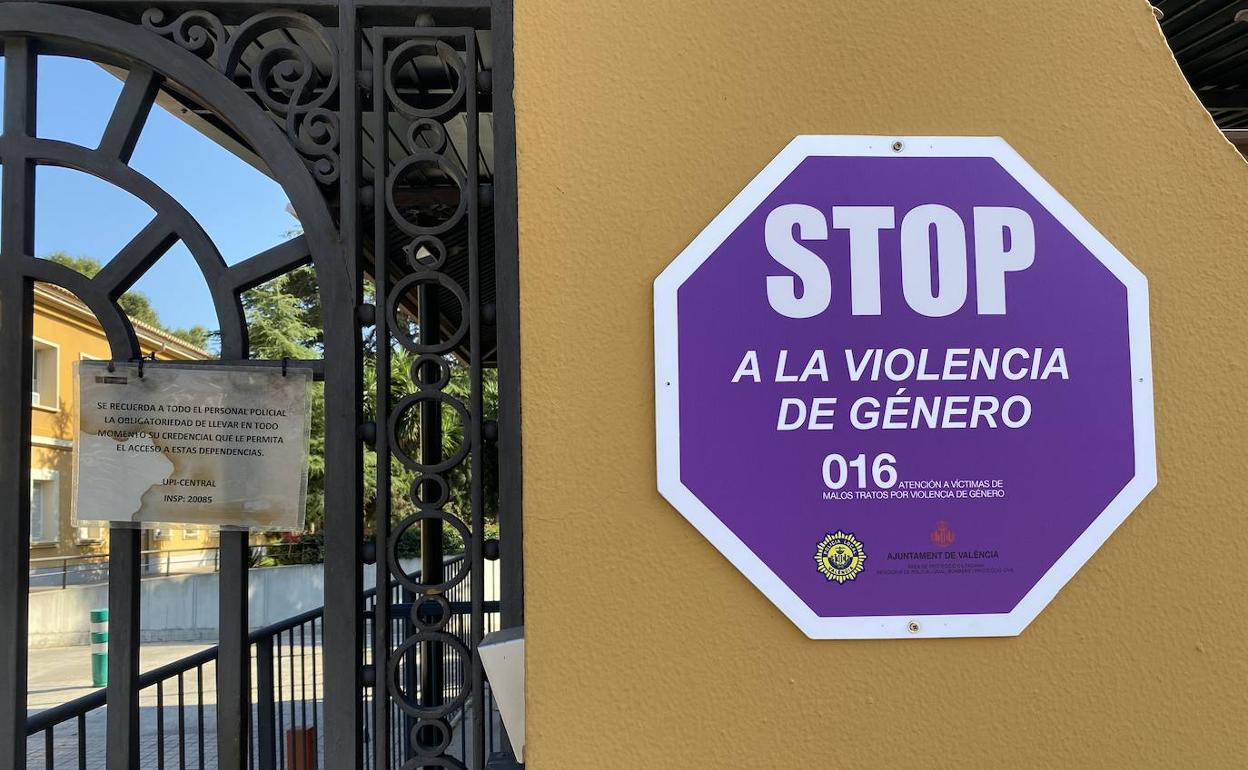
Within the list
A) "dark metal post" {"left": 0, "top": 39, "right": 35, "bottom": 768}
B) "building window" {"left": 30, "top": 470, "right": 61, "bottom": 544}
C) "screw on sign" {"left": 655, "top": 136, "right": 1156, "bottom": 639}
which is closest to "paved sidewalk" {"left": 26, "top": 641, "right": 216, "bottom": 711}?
"building window" {"left": 30, "top": 470, "right": 61, "bottom": 544}

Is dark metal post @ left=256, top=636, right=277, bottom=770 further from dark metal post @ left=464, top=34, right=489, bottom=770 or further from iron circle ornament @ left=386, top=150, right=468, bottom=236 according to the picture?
iron circle ornament @ left=386, top=150, right=468, bottom=236

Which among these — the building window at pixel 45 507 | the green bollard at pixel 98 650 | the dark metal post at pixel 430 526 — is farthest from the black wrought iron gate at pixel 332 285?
the building window at pixel 45 507

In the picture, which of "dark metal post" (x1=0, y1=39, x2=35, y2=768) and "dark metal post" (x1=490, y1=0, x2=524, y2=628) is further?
"dark metal post" (x1=0, y1=39, x2=35, y2=768)

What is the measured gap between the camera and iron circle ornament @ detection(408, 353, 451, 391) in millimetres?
2150

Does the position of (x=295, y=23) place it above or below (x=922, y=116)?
above

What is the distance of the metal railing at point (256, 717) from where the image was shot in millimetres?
2871

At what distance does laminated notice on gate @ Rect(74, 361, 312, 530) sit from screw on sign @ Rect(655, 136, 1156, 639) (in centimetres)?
108

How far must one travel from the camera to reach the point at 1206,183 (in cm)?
193

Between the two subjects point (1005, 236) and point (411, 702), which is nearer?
point (1005, 236)

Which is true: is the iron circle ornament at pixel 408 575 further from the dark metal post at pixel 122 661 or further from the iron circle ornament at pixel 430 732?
the dark metal post at pixel 122 661

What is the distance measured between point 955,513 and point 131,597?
2075 mm

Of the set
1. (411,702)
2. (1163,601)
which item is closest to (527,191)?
(411,702)

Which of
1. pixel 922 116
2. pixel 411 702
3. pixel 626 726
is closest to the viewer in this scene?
pixel 626 726

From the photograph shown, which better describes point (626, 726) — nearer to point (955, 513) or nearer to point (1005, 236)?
point (955, 513)
